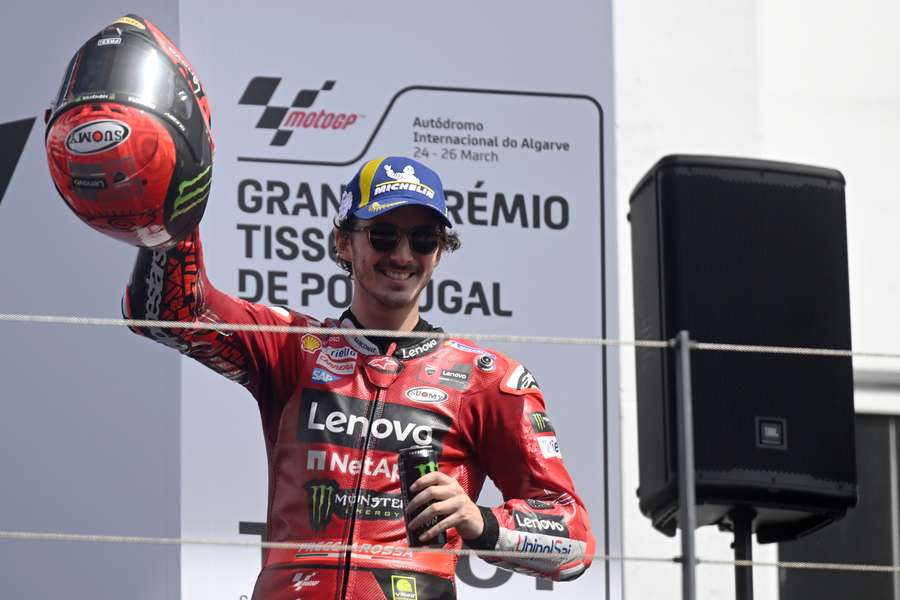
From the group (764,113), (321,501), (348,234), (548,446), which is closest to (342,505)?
(321,501)

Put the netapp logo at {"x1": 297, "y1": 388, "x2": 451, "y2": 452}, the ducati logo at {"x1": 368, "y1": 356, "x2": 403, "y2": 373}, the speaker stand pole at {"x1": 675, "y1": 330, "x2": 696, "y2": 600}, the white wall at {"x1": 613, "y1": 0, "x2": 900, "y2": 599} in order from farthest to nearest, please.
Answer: the white wall at {"x1": 613, "y1": 0, "x2": 900, "y2": 599} → the ducati logo at {"x1": 368, "y1": 356, "x2": 403, "y2": 373} → the netapp logo at {"x1": 297, "y1": 388, "x2": 451, "y2": 452} → the speaker stand pole at {"x1": 675, "y1": 330, "x2": 696, "y2": 600}

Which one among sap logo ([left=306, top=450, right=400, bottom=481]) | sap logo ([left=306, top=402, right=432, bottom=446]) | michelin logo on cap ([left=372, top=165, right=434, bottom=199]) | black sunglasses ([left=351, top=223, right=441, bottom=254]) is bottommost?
sap logo ([left=306, top=450, right=400, bottom=481])

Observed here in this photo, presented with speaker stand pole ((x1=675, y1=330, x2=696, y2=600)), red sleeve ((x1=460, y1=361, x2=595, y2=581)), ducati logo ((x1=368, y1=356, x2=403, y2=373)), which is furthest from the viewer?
ducati logo ((x1=368, y1=356, x2=403, y2=373))

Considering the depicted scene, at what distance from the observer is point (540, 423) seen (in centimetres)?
330

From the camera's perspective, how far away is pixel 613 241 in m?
5.23

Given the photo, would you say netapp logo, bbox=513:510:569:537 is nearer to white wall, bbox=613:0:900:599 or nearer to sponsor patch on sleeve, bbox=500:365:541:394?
sponsor patch on sleeve, bbox=500:365:541:394

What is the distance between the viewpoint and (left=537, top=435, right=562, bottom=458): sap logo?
3.27m

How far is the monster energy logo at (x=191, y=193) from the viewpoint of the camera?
297 centimetres

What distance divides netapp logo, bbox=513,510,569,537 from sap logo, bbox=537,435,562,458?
0.47 ft

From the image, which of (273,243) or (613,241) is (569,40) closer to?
(613,241)

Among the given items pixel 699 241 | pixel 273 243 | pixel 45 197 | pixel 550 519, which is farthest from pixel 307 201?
pixel 550 519

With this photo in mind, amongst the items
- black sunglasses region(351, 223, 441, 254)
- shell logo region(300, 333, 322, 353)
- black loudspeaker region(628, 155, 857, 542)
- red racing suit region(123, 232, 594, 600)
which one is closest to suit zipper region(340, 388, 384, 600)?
red racing suit region(123, 232, 594, 600)

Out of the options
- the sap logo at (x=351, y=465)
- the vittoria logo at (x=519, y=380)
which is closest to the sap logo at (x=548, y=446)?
the vittoria logo at (x=519, y=380)

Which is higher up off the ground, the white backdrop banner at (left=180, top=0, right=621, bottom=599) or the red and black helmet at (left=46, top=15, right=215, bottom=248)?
the white backdrop banner at (left=180, top=0, right=621, bottom=599)
